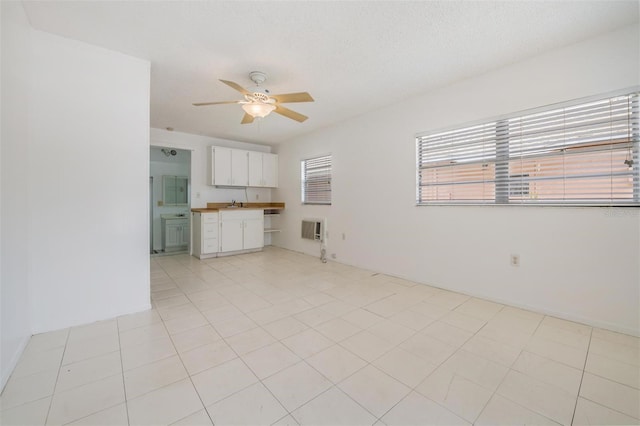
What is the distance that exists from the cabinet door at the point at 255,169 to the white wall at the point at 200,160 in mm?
418

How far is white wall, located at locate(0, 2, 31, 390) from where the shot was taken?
→ 1582 mm

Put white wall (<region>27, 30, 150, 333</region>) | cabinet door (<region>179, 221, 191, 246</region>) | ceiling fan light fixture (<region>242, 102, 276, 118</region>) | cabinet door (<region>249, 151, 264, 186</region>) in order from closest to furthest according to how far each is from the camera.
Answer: white wall (<region>27, 30, 150, 333</region>)
ceiling fan light fixture (<region>242, 102, 276, 118</region>)
cabinet door (<region>249, 151, 264, 186</region>)
cabinet door (<region>179, 221, 191, 246</region>)

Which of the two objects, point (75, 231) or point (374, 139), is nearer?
point (75, 231)

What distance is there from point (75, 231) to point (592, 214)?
4.38 m

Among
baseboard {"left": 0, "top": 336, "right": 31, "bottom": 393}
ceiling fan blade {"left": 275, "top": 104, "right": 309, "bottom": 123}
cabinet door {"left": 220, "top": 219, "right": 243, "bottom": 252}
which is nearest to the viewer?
baseboard {"left": 0, "top": 336, "right": 31, "bottom": 393}

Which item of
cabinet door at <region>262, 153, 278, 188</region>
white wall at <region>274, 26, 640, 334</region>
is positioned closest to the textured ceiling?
white wall at <region>274, 26, 640, 334</region>

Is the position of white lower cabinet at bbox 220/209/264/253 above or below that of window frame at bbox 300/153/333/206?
below

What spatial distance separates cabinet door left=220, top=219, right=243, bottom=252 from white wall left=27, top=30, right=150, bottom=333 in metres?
2.43

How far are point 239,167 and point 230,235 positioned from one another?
1476mm

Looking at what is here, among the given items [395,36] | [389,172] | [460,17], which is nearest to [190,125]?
[389,172]

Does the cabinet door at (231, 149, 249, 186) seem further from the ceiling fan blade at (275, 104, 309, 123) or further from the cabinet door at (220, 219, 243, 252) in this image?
the ceiling fan blade at (275, 104, 309, 123)

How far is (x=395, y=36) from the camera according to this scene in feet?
7.04

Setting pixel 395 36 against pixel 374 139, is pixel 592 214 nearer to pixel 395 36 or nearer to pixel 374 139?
pixel 395 36

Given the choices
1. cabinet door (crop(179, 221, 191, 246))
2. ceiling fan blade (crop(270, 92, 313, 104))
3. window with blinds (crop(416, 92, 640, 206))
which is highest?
ceiling fan blade (crop(270, 92, 313, 104))
